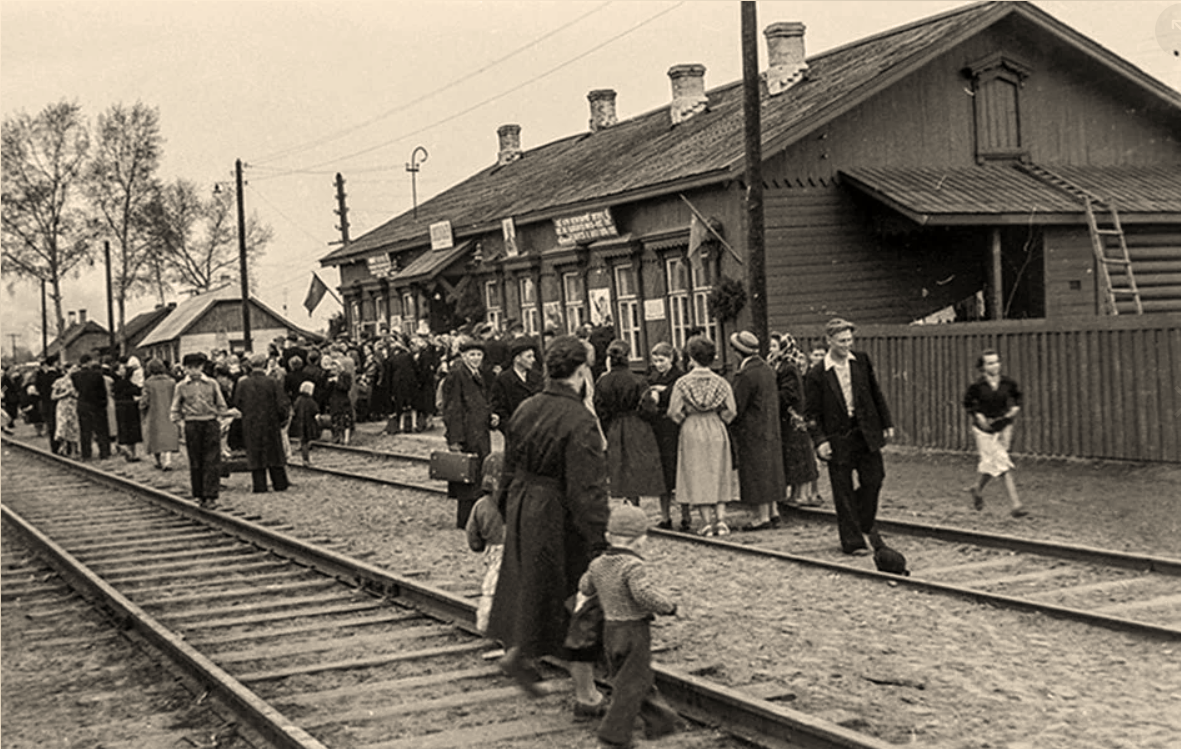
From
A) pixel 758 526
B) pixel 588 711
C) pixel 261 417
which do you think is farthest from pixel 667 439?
pixel 588 711

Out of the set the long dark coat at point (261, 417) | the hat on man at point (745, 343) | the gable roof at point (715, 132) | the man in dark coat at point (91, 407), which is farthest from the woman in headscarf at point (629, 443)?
the man in dark coat at point (91, 407)

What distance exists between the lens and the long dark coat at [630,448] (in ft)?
45.8

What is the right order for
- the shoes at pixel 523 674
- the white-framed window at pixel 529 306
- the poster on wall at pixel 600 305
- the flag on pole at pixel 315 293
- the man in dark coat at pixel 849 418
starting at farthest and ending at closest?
the flag on pole at pixel 315 293
the white-framed window at pixel 529 306
the poster on wall at pixel 600 305
the man in dark coat at pixel 849 418
the shoes at pixel 523 674

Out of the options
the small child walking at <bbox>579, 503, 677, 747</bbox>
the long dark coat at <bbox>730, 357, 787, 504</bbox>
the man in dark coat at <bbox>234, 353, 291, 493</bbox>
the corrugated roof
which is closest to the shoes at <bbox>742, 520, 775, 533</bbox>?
the long dark coat at <bbox>730, 357, 787, 504</bbox>

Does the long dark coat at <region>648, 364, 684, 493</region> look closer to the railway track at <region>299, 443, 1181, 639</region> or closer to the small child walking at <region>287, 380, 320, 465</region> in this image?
the railway track at <region>299, 443, 1181, 639</region>

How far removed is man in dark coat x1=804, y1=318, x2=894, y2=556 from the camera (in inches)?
459

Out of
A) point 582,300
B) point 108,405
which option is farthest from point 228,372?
point 582,300

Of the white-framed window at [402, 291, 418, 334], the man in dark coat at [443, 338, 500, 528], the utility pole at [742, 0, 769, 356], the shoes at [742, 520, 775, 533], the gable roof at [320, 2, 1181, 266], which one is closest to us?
the man in dark coat at [443, 338, 500, 528]

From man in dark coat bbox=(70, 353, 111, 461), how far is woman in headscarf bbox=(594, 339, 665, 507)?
587 inches

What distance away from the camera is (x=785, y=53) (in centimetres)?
2905

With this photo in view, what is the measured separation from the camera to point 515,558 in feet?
→ 25.0

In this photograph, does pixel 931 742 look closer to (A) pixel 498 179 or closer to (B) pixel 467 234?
(B) pixel 467 234

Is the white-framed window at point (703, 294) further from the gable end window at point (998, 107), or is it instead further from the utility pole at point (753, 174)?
the utility pole at point (753, 174)

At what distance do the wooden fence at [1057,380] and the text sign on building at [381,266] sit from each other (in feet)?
70.8
